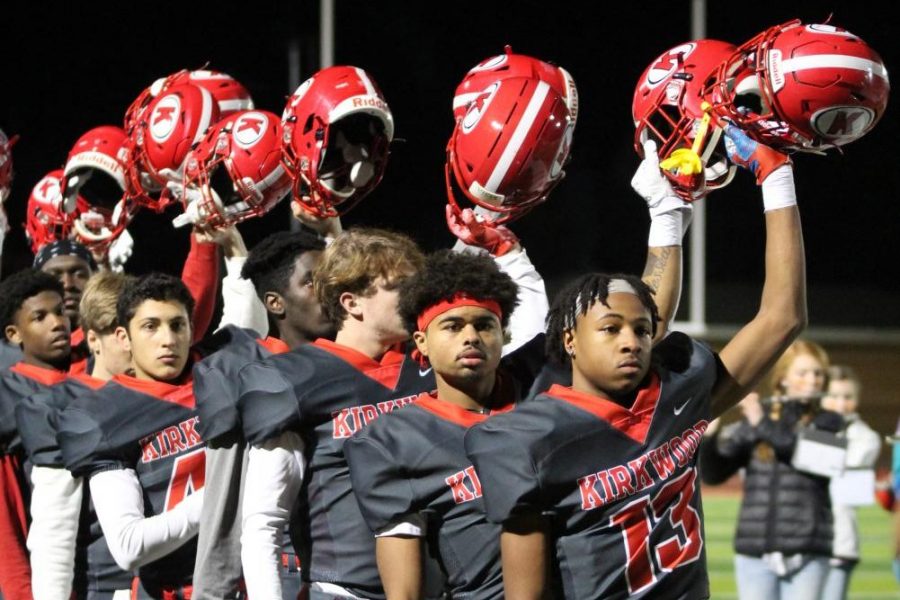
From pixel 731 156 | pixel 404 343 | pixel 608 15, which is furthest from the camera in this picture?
pixel 608 15

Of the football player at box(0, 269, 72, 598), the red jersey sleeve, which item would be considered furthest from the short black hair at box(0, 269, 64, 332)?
the red jersey sleeve

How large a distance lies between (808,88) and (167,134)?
1871mm

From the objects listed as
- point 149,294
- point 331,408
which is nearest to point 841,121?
point 331,408

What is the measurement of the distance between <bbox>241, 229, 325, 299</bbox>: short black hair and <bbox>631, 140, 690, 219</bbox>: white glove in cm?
81

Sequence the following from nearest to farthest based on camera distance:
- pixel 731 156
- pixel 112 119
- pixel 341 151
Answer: pixel 731 156
pixel 341 151
pixel 112 119

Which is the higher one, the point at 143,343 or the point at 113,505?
the point at 143,343

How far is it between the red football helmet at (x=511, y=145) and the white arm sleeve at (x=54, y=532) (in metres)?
1.25

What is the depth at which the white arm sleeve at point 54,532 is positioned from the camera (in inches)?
138

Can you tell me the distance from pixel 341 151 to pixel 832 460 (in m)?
2.52

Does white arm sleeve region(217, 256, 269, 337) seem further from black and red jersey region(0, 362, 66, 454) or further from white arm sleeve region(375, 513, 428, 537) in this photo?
white arm sleeve region(375, 513, 428, 537)

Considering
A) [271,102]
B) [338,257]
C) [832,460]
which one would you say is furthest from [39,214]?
[271,102]

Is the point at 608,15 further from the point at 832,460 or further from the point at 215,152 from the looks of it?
the point at 215,152

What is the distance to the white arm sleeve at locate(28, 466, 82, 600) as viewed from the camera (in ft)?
11.5

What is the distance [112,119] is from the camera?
10266 mm
